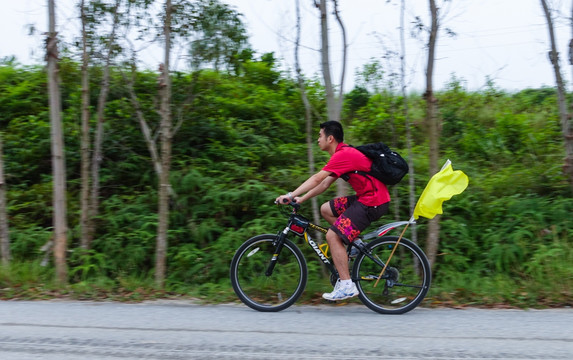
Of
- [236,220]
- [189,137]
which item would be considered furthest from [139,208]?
[189,137]

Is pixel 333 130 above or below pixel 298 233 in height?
above

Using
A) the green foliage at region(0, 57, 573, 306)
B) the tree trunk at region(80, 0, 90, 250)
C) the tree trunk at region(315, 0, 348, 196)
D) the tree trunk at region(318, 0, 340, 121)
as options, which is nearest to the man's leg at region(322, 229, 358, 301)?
the green foliage at region(0, 57, 573, 306)

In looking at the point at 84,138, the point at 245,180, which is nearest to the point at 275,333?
the point at 245,180

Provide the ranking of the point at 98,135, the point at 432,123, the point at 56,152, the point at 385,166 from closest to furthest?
the point at 385,166 → the point at 432,123 → the point at 56,152 → the point at 98,135

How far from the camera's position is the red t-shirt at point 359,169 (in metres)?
5.30

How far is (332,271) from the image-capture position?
18.6ft

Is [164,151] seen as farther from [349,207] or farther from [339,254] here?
[339,254]

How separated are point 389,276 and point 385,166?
49.6 inches

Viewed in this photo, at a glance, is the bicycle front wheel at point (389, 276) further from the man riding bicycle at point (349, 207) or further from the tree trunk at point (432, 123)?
the tree trunk at point (432, 123)

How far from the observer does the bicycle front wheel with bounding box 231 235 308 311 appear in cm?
568

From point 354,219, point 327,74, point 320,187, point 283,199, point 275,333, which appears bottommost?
point 275,333

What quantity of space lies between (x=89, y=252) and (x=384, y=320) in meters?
4.35

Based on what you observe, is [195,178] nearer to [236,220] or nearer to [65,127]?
[236,220]

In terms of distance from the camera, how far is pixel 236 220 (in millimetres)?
8047
